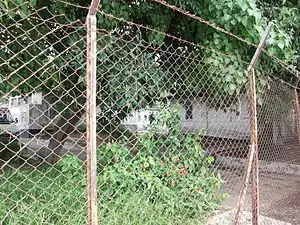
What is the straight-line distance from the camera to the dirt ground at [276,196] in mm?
4359

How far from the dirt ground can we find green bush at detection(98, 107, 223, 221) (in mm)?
597

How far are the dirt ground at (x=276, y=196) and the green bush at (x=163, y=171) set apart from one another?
1.96 feet

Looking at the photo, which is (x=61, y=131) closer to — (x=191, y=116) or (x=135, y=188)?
(x=135, y=188)

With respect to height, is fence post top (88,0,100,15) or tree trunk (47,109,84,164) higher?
fence post top (88,0,100,15)

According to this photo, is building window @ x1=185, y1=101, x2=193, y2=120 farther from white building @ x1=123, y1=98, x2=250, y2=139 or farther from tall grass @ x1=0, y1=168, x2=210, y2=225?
tall grass @ x1=0, y1=168, x2=210, y2=225

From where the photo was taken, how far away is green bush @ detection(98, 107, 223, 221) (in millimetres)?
3447

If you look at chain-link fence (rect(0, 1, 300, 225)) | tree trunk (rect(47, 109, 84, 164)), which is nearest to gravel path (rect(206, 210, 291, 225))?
chain-link fence (rect(0, 1, 300, 225))

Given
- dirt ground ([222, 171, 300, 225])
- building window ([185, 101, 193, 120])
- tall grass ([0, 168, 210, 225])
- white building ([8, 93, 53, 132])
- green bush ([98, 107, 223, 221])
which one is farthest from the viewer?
dirt ground ([222, 171, 300, 225])

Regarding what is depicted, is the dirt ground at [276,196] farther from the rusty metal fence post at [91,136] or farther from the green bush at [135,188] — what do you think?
the rusty metal fence post at [91,136]

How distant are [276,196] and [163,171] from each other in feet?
7.96

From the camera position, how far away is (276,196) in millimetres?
5203

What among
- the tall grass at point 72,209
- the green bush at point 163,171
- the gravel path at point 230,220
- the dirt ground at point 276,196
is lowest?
the dirt ground at point 276,196

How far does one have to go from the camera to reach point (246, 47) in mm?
3916

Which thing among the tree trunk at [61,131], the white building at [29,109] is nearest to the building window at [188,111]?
the tree trunk at [61,131]
